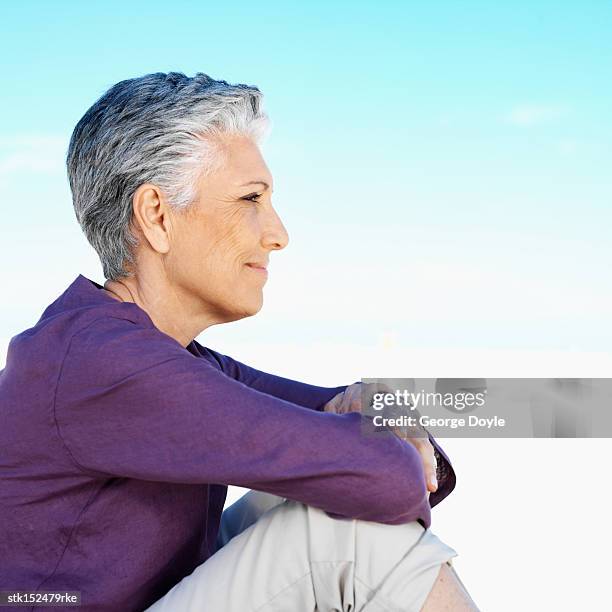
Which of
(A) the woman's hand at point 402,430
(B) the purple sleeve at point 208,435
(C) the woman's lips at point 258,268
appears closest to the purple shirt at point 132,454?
(B) the purple sleeve at point 208,435

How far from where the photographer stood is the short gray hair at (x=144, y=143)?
1764 mm

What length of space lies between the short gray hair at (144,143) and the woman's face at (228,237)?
0.03 m

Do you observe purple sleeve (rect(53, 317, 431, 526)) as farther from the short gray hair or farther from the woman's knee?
the short gray hair

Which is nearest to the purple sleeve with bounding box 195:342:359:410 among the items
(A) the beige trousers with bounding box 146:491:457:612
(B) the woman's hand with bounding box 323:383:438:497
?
(B) the woman's hand with bounding box 323:383:438:497

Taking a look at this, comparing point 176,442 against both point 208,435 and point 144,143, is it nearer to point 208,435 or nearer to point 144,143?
point 208,435

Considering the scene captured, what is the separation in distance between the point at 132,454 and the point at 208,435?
5.5 inches

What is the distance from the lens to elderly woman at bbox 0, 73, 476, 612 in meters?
1.41

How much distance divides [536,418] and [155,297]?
3856 mm

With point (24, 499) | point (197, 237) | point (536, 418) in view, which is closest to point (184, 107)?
point (197, 237)

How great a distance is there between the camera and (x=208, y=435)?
1.40 meters

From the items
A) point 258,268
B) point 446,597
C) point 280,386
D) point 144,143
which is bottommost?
point 446,597

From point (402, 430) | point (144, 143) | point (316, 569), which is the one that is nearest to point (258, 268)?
point (144, 143)

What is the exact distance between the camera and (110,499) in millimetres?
1553

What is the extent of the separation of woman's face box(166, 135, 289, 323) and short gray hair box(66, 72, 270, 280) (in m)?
0.03
